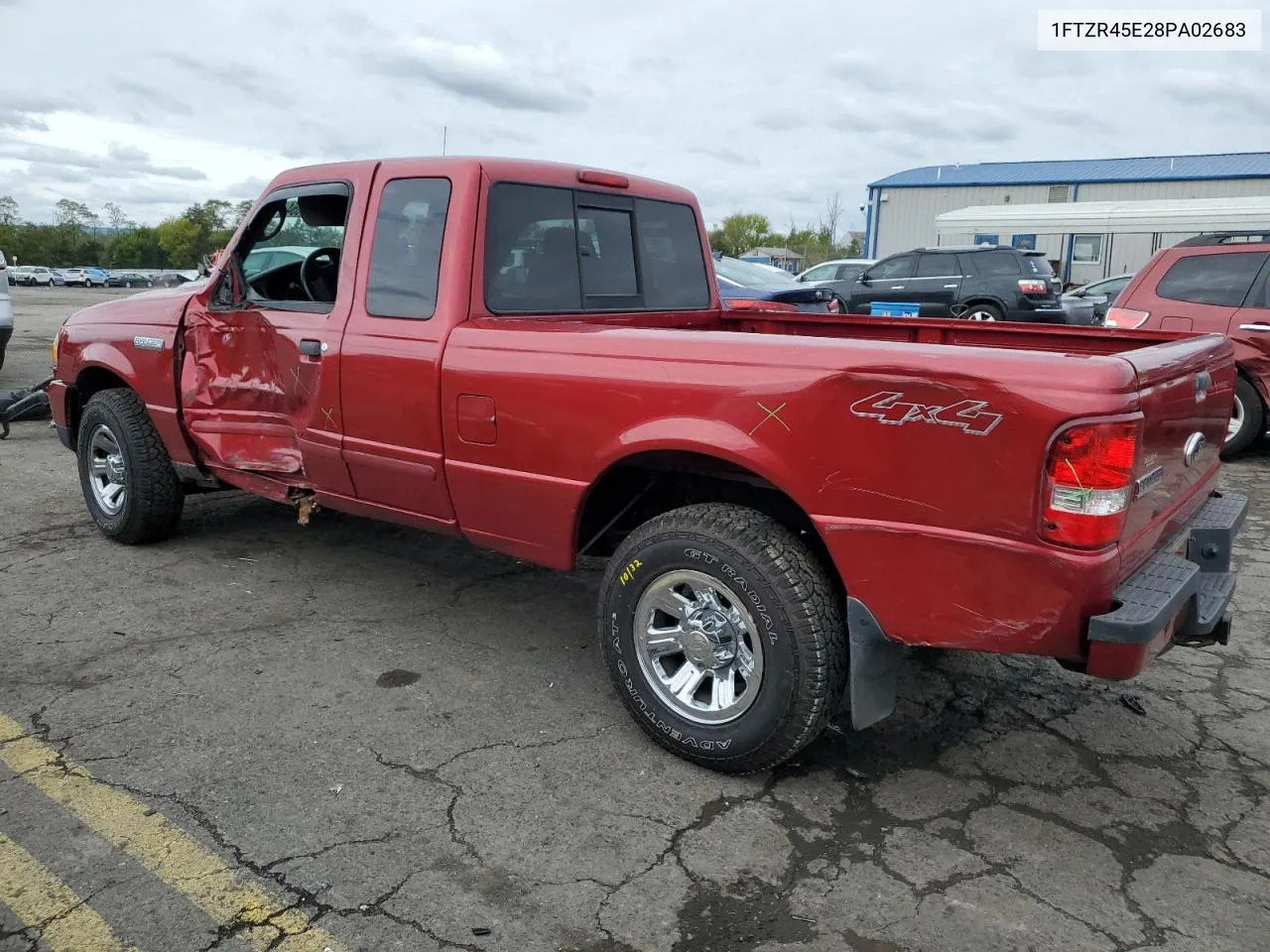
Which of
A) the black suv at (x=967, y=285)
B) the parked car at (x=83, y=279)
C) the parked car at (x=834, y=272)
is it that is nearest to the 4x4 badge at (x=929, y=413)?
the black suv at (x=967, y=285)

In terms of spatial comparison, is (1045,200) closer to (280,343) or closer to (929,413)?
(280,343)

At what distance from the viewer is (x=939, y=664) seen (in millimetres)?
4027

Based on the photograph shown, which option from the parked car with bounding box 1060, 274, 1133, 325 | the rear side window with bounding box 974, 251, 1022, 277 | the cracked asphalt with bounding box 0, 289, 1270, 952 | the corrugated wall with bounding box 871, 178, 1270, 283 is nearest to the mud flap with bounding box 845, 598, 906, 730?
the cracked asphalt with bounding box 0, 289, 1270, 952

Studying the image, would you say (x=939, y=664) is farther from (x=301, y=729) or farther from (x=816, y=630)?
(x=301, y=729)

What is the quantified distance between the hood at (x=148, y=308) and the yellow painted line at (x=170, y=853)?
2.30 metres

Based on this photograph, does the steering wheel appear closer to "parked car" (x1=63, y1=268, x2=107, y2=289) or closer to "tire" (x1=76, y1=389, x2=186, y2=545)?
"tire" (x1=76, y1=389, x2=186, y2=545)

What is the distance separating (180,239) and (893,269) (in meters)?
84.6

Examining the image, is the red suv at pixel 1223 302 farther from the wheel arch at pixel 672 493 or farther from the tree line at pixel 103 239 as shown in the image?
the tree line at pixel 103 239

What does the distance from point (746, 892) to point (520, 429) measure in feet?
5.44

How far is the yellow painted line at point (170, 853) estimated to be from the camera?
239 centimetres

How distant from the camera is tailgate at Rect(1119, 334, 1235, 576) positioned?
2.58m

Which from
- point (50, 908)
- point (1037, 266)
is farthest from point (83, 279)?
point (50, 908)

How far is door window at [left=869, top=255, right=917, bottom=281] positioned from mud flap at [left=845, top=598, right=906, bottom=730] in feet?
44.8

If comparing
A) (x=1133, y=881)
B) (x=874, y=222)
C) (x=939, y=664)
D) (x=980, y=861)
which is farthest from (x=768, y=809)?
(x=874, y=222)
